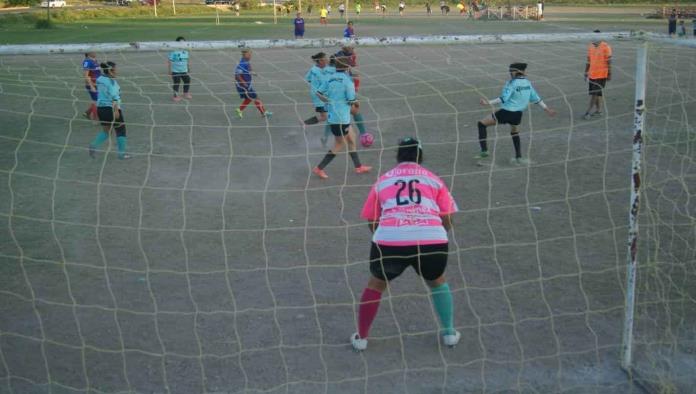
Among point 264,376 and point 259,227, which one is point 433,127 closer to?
point 259,227

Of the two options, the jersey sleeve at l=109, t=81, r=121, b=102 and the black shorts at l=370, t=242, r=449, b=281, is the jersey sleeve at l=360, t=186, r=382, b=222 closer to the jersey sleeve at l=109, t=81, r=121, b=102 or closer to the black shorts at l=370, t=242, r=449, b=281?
the black shorts at l=370, t=242, r=449, b=281

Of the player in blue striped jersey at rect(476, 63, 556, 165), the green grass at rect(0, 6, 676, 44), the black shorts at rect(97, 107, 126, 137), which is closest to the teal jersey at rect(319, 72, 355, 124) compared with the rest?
the player in blue striped jersey at rect(476, 63, 556, 165)

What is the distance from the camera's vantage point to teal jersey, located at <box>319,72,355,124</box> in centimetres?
980

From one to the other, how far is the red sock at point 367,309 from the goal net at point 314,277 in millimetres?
225

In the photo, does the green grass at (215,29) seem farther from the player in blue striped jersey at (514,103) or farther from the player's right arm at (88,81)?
the player in blue striped jersey at (514,103)

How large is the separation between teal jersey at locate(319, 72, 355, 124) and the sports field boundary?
15.4ft


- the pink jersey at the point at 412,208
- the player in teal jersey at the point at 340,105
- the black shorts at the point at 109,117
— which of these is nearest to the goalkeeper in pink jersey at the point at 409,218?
the pink jersey at the point at 412,208

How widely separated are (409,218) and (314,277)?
6.81 ft

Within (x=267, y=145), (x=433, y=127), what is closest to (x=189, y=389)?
(x=267, y=145)

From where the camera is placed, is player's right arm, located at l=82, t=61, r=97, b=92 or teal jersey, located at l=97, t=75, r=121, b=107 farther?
player's right arm, located at l=82, t=61, r=97, b=92

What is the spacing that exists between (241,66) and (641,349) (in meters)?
10.5

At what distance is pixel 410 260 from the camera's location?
5.06m

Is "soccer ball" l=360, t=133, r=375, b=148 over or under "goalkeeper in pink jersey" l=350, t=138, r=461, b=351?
under

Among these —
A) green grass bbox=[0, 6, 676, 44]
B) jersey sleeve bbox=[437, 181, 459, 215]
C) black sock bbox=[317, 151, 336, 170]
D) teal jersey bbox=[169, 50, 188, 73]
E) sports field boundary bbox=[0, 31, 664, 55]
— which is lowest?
black sock bbox=[317, 151, 336, 170]
